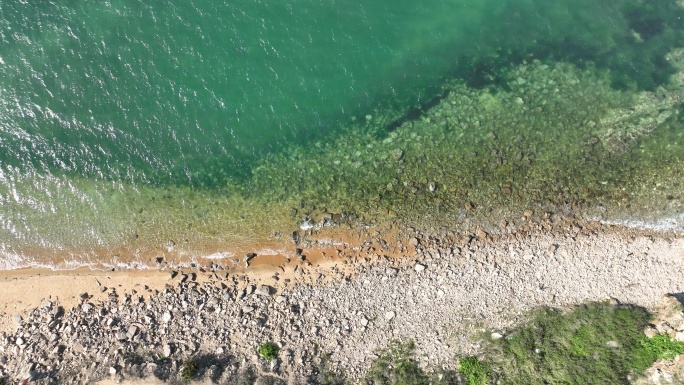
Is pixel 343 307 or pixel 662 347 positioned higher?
pixel 343 307

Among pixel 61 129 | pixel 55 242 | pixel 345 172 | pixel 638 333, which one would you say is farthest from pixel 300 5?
pixel 638 333

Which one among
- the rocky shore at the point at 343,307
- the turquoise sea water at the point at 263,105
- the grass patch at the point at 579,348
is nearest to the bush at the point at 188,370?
the rocky shore at the point at 343,307

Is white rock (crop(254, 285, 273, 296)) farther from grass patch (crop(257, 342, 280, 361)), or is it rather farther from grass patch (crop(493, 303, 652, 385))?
grass patch (crop(493, 303, 652, 385))

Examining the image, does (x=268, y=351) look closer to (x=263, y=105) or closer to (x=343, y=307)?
(x=343, y=307)

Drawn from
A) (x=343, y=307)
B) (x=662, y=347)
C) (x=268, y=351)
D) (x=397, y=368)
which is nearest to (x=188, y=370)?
(x=268, y=351)

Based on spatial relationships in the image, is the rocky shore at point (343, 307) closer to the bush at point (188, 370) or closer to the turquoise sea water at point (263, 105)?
the bush at point (188, 370)

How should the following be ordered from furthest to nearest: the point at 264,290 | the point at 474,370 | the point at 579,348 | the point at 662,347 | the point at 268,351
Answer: the point at 264,290
the point at 268,351
the point at 474,370
the point at 579,348
the point at 662,347
